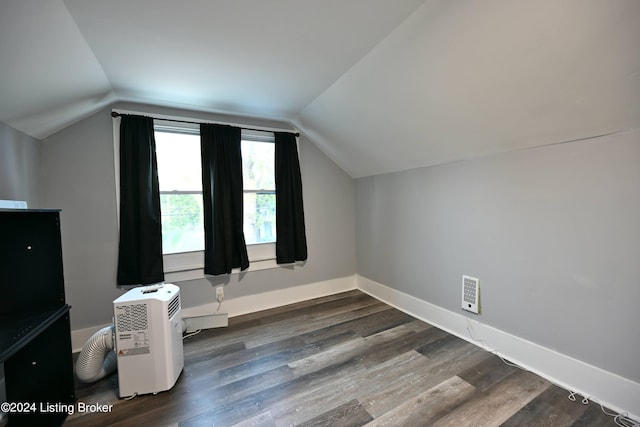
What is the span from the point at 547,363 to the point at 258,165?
122 inches

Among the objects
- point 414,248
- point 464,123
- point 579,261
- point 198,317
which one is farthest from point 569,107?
point 198,317

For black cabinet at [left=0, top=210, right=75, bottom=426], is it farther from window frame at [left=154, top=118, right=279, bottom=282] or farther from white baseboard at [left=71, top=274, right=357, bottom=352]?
window frame at [left=154, top=118, right=279, bottom=282]

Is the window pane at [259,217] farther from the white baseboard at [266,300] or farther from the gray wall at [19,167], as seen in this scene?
the gray wall at [19,167]

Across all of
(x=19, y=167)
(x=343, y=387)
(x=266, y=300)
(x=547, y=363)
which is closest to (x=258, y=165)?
(x=266, y=300)

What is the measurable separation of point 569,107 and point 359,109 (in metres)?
1.41

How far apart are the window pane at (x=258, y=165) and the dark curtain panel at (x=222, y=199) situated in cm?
21

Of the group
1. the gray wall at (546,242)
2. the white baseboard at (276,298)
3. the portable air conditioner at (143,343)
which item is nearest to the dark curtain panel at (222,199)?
the white baseboard at (276,298)

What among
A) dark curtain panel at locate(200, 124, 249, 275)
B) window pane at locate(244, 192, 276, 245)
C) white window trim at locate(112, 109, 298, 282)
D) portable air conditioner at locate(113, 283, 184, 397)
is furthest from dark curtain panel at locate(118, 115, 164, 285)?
window pane at locate(244, 192, 276, 245)

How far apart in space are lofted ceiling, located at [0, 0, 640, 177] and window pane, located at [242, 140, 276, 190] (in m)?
0.80

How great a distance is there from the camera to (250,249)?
116 inches

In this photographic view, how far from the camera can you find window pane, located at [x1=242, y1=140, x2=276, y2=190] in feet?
9.77

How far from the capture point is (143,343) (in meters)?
1.64

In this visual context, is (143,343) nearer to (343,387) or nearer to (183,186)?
(343,387)

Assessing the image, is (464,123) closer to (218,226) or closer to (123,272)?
(218,226)
